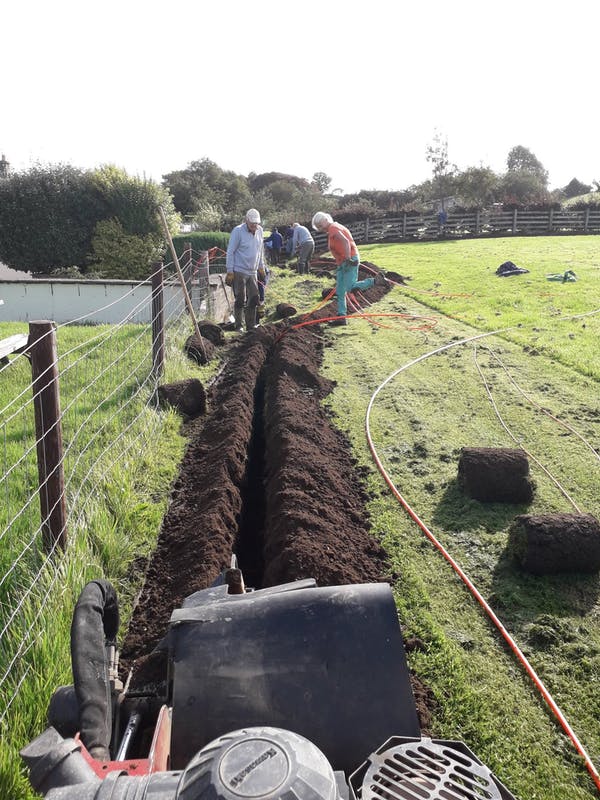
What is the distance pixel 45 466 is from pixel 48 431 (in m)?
0.18

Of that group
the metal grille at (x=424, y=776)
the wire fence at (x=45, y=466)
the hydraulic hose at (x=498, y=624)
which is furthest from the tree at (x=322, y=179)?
the metal grille at (x=424, y=776)

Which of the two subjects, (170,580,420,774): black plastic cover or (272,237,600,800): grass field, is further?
(272,237,600,800): grass field

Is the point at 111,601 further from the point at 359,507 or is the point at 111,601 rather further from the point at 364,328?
the point at 364,328

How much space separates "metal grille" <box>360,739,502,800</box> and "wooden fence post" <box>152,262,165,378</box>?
5.51 metres

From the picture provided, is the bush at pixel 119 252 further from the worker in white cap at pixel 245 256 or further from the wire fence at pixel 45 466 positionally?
the wire fence at pixel 45 466

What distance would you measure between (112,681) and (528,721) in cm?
169

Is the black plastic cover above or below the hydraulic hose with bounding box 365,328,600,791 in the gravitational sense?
above

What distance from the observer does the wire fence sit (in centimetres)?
272

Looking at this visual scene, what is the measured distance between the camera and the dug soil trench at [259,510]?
128 inches

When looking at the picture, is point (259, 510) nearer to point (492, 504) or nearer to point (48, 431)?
point (492, 504)

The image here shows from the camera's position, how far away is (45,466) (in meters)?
3.13

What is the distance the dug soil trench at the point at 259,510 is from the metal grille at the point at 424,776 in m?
1.20

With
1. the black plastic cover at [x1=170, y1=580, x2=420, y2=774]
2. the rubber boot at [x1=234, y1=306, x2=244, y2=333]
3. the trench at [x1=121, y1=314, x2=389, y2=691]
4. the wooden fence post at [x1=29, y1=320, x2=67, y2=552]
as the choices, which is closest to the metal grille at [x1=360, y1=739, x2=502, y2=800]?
the black plastic cover at [x1=170, y1=580, x2=420, y2=774]

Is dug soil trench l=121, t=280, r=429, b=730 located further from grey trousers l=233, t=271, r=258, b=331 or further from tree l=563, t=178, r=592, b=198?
tree l=563, t=178, r=592, b=198
